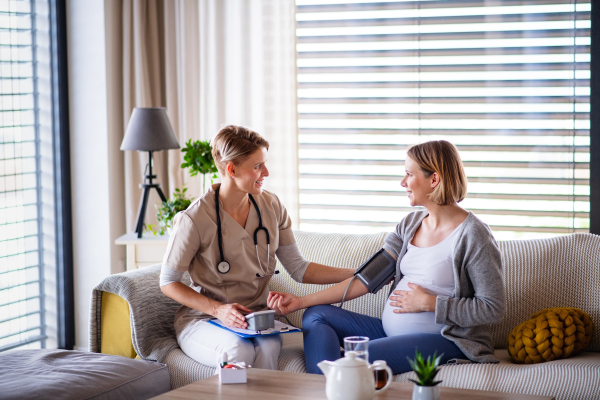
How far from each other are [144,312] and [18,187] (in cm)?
153

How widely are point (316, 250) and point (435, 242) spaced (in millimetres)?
689

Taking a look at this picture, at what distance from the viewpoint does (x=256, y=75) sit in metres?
3.91

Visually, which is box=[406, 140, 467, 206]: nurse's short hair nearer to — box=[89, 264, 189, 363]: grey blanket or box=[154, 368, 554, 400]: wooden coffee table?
box=[154, 368, 554, 400]: wooden coffee table

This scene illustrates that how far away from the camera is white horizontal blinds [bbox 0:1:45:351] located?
3.51m

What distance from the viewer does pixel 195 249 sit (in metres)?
2.41

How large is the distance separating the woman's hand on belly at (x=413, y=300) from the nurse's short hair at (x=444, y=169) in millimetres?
320

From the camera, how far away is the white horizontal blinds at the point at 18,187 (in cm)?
351

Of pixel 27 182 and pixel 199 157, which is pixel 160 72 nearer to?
pixel 199 157

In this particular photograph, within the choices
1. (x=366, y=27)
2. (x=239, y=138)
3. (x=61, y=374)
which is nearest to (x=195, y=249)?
(x=239, y=138)

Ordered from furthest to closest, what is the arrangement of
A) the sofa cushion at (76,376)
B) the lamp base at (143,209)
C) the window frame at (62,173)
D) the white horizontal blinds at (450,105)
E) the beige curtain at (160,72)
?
the beige curtain at (160,72), the window frame at (62,173), the lamp base at (143,209), the white horizontal blinds at (450,105), the sofa cushion at (76,376)

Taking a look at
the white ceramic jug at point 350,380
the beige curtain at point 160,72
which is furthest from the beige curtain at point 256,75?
the white ceramic jug at point 350,380

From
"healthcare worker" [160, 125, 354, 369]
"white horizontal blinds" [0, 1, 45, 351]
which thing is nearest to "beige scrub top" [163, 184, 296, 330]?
"healthcare worker" [160, 125, 354, 369]

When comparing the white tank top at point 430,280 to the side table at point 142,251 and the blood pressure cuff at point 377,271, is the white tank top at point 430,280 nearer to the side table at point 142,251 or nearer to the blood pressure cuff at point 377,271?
the blood pressure cuff at point 377,271

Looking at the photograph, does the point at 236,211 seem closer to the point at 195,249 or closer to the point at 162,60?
the point at 195,249
